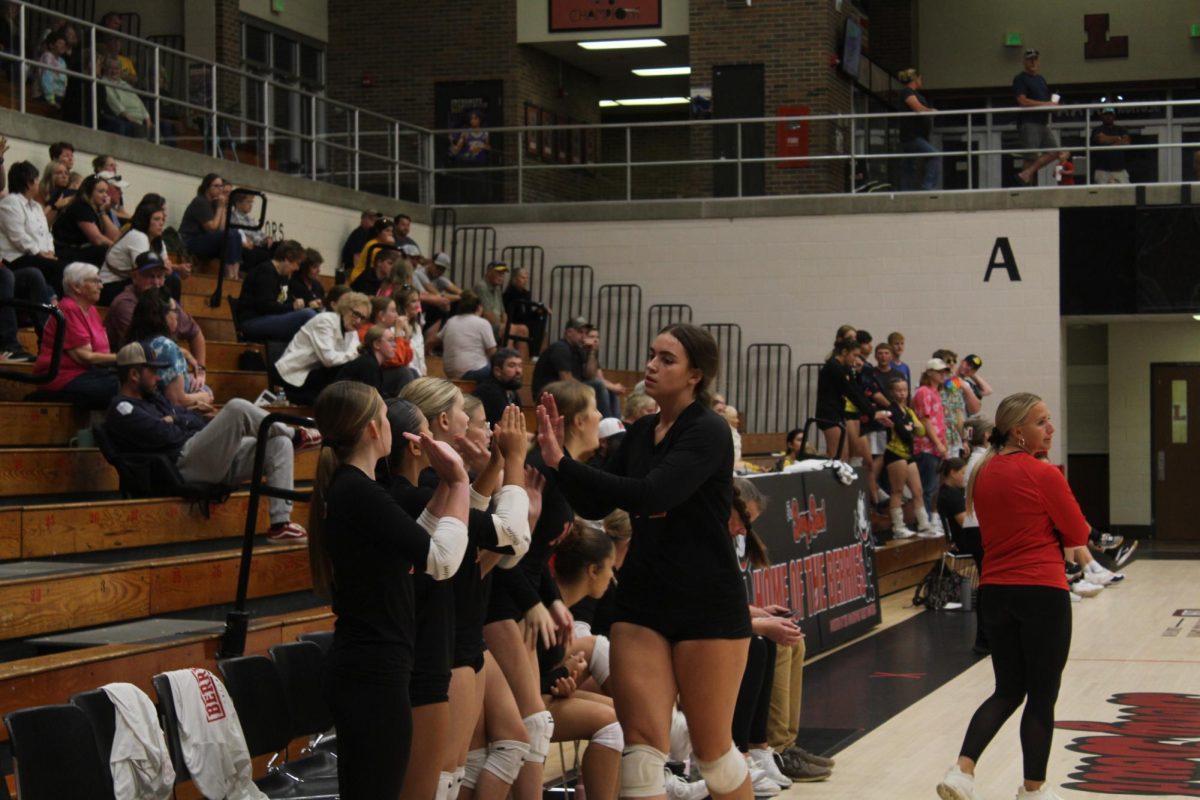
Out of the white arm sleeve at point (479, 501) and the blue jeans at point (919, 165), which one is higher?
the blue jeans at point (919, 165)

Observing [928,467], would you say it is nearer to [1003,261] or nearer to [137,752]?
[1003,261]

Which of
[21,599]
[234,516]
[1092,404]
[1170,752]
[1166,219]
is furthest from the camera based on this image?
[1092,404]

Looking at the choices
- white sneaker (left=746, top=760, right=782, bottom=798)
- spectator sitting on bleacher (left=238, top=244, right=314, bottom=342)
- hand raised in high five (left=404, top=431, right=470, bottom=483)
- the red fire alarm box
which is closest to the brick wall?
the red fire alarm box

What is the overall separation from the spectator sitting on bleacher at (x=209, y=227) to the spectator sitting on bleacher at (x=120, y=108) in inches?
47.8

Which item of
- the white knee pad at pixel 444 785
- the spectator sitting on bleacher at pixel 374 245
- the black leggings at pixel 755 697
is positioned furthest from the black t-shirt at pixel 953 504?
the white knee pad at pixel 444 785

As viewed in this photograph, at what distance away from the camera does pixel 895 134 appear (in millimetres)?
19328

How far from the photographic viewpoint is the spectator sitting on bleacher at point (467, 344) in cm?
1417

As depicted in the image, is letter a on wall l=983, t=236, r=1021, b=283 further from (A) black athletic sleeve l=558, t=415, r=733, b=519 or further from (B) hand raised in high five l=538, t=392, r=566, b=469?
(B) hand raised in high five l=538, t=392, r=566, b=469

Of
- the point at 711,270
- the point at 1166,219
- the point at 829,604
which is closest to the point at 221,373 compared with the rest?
the point at 829,604

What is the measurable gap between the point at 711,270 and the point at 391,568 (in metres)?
15.6

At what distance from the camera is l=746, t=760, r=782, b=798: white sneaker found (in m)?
7.18

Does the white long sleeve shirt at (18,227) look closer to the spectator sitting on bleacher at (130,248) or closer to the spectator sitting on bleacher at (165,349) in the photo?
the spectator sitting on bleacher at (130,248)

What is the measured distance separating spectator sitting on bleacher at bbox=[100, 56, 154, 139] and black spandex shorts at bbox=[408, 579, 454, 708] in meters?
10.6

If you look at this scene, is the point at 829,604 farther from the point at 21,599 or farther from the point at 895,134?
the point at 895,134
